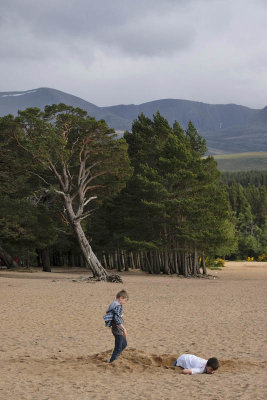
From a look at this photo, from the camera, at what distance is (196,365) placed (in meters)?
11.1

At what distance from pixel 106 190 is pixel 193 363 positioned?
3006cm

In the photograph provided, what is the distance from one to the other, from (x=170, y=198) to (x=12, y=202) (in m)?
14.0

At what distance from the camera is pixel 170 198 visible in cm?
4569

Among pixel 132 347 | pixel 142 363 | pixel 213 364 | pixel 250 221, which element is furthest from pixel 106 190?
pixel 250 221

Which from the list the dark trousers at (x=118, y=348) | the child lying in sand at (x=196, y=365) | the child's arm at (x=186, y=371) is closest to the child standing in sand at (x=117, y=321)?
the dark trousers at (x=118, y=348)

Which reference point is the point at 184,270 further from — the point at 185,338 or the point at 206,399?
the point at 206,399

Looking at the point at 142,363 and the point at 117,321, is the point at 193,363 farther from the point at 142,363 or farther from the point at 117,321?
the point at 117,321

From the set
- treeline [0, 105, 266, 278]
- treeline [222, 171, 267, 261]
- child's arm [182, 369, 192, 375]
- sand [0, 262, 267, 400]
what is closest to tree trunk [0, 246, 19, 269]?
treeline [0, 105, 266, 278]

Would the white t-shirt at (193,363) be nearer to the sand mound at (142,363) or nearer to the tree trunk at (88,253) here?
the sand mound at (142,363)

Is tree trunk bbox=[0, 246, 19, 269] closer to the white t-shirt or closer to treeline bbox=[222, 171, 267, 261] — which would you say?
the white t-shirt

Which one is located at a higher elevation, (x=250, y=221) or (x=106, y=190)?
(x=106, y=190)

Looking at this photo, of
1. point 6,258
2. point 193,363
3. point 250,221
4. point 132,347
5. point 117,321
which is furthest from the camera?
point 250,221

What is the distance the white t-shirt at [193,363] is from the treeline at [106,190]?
2412cm

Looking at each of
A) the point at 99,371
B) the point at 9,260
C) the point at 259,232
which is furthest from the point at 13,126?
the point at 259,232
